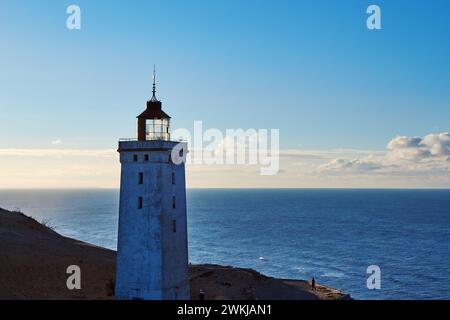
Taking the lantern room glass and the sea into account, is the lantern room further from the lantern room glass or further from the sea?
the sea

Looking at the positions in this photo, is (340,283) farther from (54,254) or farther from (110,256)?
(54,254)

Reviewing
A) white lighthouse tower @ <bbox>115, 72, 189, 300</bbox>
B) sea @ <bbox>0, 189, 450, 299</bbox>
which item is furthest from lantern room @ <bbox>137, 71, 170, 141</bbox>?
sea @ <bbox>0, 189, 450, 299</bbox>

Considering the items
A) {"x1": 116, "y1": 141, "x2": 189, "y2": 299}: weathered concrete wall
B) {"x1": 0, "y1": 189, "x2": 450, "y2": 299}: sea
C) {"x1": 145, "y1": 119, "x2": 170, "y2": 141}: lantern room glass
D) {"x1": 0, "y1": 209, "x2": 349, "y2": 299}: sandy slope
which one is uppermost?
{"x1": 145, "y1": 119, "x2": 170, "y2": 141}: lantern room glass

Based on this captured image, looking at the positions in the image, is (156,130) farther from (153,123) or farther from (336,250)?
(336,250)

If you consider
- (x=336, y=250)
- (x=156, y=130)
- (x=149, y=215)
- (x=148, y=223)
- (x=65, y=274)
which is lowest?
(x=336, y=250)

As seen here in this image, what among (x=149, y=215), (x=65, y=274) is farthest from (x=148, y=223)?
(x=65, y=274)
